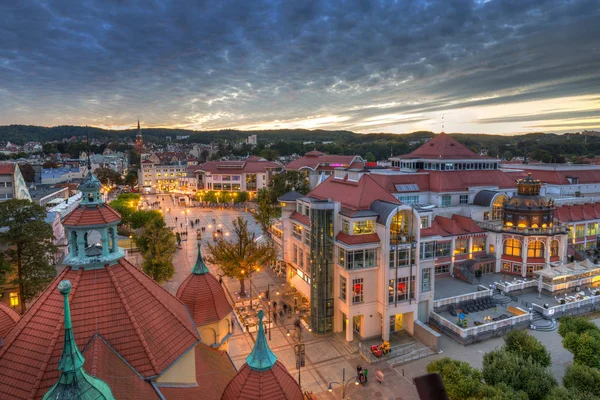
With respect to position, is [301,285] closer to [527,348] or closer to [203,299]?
[203,299]

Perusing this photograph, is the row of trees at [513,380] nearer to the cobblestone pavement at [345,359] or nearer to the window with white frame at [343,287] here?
the cobblestone pavement at [345,359]

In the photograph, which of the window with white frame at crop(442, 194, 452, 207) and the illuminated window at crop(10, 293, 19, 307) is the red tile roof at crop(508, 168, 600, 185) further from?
the illuminated window at crop(10, 293, 19, 307)

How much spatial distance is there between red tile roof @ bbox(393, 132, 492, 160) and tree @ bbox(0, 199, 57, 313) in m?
52.8

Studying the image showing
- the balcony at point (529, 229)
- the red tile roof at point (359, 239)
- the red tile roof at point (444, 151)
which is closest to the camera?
the red tile roof at point (359, 239)

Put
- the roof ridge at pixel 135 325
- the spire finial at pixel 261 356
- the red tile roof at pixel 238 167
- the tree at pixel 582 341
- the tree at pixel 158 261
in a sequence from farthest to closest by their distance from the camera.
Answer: the red tile roof at pixel 238 167 → the tree at pixel 158 261 → the tree at pixel 582 341 → the spire finial at pixel 261 356 → the roof ridge at pixel 135 325

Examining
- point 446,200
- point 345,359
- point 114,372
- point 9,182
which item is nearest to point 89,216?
point 114,372

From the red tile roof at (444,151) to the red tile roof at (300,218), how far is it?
2886 cm

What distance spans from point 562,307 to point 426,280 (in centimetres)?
1502

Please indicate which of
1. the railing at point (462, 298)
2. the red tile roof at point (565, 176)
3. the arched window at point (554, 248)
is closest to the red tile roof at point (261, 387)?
the railing at point (462, 298)

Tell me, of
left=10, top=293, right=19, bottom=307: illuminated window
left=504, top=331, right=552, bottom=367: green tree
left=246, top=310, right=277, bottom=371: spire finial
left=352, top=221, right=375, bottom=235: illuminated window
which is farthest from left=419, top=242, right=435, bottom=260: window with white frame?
left=10, top=293, right=19, bottom=307: illuminated window

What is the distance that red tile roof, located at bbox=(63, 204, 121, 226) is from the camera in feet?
44.3

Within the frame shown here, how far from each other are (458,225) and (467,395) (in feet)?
108

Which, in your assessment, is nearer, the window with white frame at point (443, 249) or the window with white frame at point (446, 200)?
the window with white frame at point (443, 249)

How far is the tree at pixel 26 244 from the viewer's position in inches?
1253
